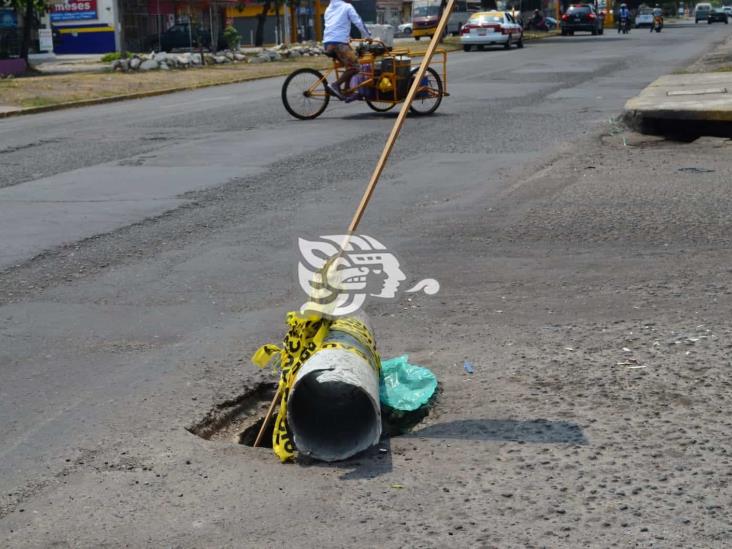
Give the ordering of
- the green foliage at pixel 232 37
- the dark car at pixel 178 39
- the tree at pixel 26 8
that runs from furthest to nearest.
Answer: the dark car at pixel 178 39
the green foliage at pixel 232 37
the tree at pixel 26 8

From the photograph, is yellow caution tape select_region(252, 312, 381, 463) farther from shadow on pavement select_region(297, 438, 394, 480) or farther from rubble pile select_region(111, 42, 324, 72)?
rubble pile select_region(111, 42, 324, 72)

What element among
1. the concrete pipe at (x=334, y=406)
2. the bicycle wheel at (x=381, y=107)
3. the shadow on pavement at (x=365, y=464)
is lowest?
the bicycle wheel at (x=381, y=107)

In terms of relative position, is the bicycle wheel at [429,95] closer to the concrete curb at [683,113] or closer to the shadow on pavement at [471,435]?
the concrete curb at [683,113]

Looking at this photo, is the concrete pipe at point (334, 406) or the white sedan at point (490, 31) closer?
the concrete pipe at point (334, 406)

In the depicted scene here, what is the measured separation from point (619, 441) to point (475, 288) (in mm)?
2486

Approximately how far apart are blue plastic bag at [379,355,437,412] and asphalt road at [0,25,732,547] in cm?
12

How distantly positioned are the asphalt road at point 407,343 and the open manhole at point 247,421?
2.7 inches

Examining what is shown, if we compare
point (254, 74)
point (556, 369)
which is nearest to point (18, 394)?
point (556, 369)

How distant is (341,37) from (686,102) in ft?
17.8

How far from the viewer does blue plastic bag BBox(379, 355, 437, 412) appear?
15.0 ft

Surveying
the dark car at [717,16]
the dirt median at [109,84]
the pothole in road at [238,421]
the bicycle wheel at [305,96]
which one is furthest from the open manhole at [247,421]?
the dark car at [717,16]

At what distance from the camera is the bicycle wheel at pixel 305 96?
17.3 m

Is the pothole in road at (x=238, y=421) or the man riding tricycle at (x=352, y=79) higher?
the man riding tricycle at (x=352, y=79)

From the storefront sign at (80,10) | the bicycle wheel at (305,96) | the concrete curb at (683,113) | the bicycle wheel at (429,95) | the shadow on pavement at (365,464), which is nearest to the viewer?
the shadow on pavement at (365,464)
